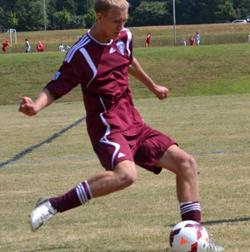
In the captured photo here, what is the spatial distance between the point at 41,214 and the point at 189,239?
1.09 meters

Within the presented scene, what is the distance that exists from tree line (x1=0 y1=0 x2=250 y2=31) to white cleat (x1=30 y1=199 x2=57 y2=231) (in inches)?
4088

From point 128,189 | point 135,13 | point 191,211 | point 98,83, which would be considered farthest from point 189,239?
point 135,13

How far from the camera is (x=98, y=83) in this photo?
6848 mm

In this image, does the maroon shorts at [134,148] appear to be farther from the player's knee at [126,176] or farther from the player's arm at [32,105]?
the player's arm at [32,105]

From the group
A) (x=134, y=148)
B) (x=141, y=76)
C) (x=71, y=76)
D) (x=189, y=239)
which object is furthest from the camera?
(x=141, y=76)

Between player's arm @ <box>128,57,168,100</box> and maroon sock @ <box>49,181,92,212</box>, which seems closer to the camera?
maroon sock @ <box>49,181,92,212</box>

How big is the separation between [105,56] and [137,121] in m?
0.57

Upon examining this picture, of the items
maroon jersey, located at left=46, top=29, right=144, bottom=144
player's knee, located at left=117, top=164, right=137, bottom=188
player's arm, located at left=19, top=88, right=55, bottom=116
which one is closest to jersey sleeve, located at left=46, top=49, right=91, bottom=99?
maroon jersey, located at left=46, top=29, right=144, bottom=144

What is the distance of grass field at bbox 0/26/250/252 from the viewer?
24.7ft

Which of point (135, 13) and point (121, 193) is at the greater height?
point (121, 193)

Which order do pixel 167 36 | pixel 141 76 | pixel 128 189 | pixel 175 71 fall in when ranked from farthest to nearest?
pixel 167 36, pixel 175 71, pixel 128 189, pixel 141 76

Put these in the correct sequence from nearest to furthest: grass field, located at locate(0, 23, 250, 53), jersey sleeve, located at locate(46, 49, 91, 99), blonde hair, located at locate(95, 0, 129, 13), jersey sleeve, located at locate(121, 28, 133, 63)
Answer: blonde hair, located at locate(95, 0, 129, 13) < jersey sleeve, located at locate(46, 49, 91, 99) < jersey sleeve, located at locate(121, 28, 133, 63) < grass field, located at locate(0, 23, 250, 53)

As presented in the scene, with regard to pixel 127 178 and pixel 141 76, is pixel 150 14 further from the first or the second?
pixel 127 178

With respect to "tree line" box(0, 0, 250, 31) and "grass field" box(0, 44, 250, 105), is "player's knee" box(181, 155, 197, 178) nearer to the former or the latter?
"grass field" box(0, 44, 250, 105)
